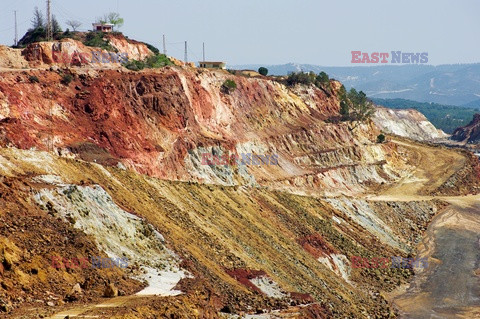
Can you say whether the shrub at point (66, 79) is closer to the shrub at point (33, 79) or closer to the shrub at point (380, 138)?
the shrub at point (33, 79)

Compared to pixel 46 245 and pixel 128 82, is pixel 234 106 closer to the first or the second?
pixel 128 82

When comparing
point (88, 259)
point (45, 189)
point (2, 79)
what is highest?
point (2, 79)

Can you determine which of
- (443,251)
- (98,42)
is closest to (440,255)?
(443,251)

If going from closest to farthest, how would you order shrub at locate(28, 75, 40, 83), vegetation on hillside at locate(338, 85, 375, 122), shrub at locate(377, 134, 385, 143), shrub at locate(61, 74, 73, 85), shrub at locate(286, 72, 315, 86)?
1. shrub at locate(28, 75, 40, 83)
2. shrub at locate(61, 74, 73, 85)
3. shrub at locate(377, 134, 385, 143)
4. vegetation on hillside at locate(338, 85, 375, 122)
5. shrub at locate(286, 72, 315, 86)

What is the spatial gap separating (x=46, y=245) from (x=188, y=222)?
701 inches

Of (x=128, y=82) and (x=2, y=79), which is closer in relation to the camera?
(x=2, y=79)

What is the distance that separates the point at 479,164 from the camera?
117688 millimetres

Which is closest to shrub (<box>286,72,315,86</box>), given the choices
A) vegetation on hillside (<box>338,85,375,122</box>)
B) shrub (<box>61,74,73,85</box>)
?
vegetation on hillside (<box>338,85,375,122</box>)

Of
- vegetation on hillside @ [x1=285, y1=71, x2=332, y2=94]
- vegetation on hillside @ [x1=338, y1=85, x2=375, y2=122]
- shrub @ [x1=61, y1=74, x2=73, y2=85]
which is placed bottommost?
vegetation on hillside @ [x1=338, y1=85, x2=375, y2=122]

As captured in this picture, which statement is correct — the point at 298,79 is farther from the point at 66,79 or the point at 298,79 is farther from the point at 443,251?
the point at 66,79

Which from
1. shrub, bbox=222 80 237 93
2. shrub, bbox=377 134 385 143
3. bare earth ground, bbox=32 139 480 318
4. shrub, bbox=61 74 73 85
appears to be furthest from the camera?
shrub, bbox=377 134 385 143

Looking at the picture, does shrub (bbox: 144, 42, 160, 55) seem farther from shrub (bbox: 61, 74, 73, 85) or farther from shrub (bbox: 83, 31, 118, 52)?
shrub (bbox: 61, 74, 73, 85)

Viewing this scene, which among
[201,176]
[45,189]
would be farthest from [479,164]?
[45,189]

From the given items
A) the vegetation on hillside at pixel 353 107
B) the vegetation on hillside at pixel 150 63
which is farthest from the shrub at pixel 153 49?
the vegetation on hillside at pixel 353 107
